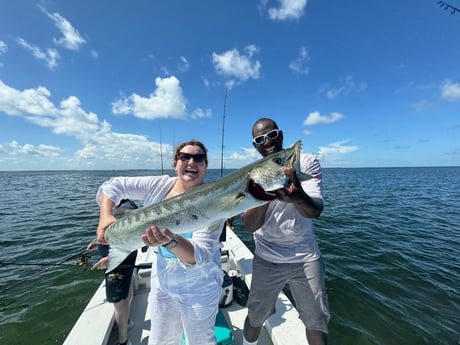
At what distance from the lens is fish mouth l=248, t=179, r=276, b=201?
2.43m

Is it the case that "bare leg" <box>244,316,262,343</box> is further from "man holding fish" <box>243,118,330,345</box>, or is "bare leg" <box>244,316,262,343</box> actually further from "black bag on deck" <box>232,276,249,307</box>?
"black bag on deck" <box>232,276,249,307</box>

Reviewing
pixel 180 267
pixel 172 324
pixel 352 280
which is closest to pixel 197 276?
pixel 180 267

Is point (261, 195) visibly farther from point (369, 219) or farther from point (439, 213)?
point (439, 213)

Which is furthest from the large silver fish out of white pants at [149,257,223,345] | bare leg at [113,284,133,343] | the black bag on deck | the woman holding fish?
the black bag on deck

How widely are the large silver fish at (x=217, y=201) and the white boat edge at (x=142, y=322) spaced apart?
7.24 feet

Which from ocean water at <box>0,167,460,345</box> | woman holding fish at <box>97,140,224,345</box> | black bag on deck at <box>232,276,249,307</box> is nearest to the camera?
woman holding fish at <box>97,140,224,345</box>

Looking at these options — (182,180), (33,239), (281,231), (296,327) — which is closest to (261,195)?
(281,231)

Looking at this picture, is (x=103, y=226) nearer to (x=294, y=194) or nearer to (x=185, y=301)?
(x=185, y=301)

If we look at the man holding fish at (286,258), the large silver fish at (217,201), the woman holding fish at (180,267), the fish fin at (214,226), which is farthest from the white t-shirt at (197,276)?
the man holding fish at (286,258)

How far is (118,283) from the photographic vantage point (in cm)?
355

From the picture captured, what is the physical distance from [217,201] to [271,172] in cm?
70

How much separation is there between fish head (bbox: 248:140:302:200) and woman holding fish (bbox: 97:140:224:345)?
0.68 meters

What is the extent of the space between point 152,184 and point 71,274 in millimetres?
8487

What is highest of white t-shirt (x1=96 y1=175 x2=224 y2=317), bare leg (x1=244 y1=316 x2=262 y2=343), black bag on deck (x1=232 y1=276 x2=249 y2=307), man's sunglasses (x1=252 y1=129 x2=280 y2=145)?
man's sunglasses (x1=252 y1=129 x2=280 y2=145)
